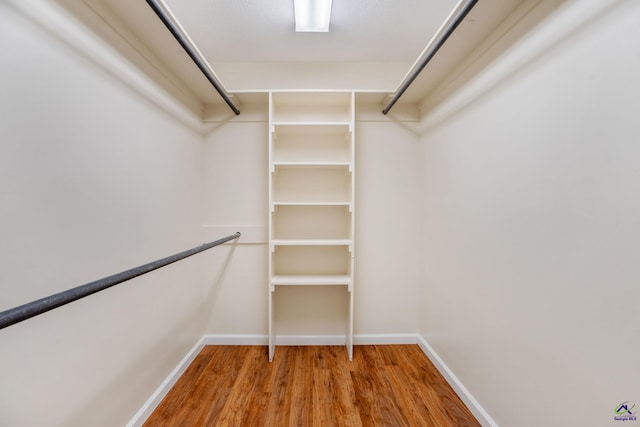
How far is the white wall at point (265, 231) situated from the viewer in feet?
7.57

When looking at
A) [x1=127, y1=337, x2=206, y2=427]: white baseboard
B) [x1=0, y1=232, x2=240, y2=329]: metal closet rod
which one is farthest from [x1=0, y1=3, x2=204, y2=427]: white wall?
[x1=0, y1=232, x2=240, y2=329]: metal closet rod

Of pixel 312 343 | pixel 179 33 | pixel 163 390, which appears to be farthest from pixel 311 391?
pixel 179 33

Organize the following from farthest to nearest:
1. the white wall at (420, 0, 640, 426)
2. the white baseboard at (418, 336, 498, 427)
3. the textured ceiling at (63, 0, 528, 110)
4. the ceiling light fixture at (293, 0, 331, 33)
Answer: the ceiling light fixture at (293, 0, 331, 33), the white baseboard at (418, 336, 498, 427), the textured ceiling at (63, 0, 528, 110), the white wall at (420, 0, 640, 426)

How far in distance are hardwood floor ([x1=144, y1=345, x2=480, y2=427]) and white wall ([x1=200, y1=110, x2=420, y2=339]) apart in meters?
0.27

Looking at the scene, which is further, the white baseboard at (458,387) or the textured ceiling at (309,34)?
the textured ceiling at (309,34)

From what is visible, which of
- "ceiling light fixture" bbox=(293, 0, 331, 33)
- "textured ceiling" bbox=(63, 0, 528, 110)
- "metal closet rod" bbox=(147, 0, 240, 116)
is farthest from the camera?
"ceiling light fixture" bbox=(293, 0, 331, 33)

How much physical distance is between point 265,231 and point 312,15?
1684mm

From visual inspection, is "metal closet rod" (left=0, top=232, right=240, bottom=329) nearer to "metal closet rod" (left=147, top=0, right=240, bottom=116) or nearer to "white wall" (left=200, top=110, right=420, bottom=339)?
"metal closet rod" (left=147, top=0, right=240, bottom=116)

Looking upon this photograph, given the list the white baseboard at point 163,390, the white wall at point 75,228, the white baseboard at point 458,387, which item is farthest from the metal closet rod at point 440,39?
the white baseboard at point 163,390

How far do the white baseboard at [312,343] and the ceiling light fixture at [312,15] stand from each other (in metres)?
2.51

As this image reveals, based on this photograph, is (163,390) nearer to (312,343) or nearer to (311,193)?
(312,343)

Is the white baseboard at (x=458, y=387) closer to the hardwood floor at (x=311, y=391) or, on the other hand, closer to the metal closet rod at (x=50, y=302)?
the hardwood floor at (x=311, y=391)

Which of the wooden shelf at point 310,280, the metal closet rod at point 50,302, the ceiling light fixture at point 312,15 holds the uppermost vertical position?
the ceiling light fixture at point 312,15

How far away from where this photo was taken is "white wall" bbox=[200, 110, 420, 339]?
2307mm
